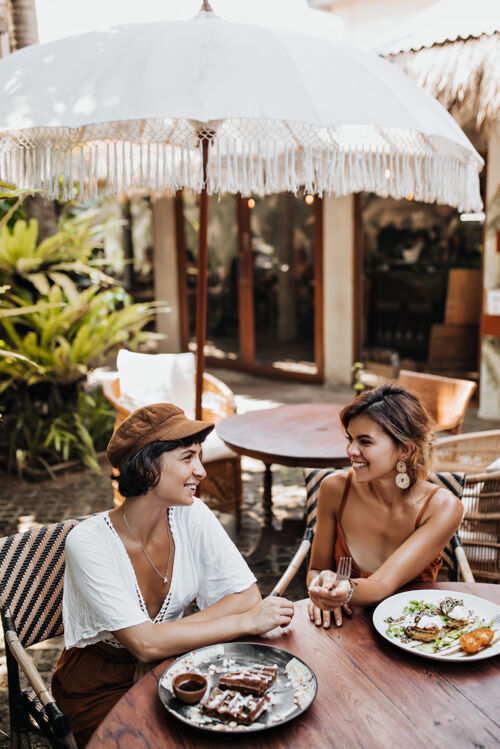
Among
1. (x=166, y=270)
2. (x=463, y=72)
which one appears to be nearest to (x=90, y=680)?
(x=463, y=72)

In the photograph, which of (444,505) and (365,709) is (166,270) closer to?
(444,505)

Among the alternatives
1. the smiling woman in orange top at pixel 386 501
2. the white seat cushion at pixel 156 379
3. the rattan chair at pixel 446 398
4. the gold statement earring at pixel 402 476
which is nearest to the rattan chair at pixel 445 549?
the smiling woman in orange top at pixel 386 501

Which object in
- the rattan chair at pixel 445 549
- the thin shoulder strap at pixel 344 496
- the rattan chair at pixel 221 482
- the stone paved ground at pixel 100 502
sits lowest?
the stone paved ground at pixel 100 502

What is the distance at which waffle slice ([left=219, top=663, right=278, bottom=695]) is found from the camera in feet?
5.38

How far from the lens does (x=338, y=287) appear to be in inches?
360

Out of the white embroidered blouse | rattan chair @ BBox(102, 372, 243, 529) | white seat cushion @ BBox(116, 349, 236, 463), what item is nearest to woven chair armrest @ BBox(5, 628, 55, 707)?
the white embroidered blouse

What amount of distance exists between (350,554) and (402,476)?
1.05 ft

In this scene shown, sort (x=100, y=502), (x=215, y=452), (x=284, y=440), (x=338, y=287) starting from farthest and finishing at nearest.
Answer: (x=338, y=287) < (x=100, y=502) < (x=215, y=452) < (x=284, y=440)

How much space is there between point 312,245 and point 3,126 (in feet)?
24.3

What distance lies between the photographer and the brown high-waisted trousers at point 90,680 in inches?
79.9

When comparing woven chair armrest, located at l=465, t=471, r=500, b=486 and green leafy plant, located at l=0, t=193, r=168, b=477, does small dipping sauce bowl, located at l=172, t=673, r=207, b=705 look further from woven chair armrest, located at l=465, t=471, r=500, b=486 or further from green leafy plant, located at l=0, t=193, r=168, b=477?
green leafy plant, located at l=0, t=193, r=168, b=477

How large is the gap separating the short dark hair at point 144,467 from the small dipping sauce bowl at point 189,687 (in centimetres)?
55

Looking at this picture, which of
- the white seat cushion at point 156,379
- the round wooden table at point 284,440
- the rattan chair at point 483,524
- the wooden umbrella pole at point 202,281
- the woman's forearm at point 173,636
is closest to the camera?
the woman's forearm at point 173,636

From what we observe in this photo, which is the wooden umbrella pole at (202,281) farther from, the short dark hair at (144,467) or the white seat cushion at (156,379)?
the white seat cushion at (156,379)
